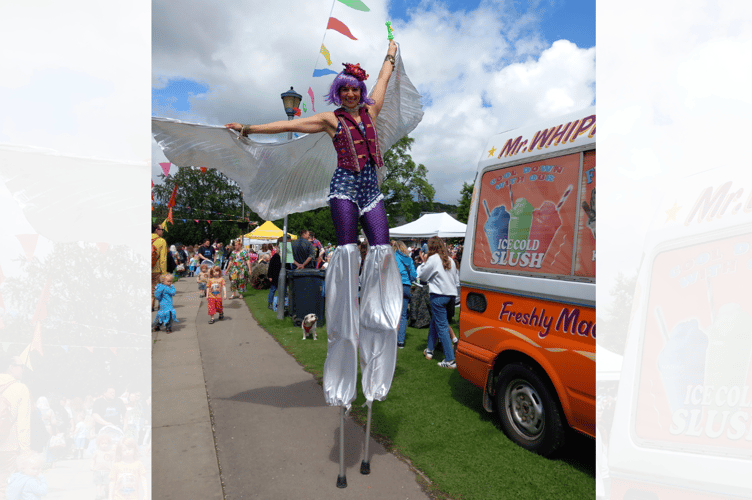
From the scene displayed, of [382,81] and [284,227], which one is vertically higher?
[382,81]

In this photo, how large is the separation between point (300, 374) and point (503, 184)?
3.23 metres

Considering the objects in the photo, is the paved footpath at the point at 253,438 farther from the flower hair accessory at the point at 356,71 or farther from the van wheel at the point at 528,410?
the flower hair accessory at the point at 356,71

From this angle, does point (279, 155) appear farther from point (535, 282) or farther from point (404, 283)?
point (404, 283)

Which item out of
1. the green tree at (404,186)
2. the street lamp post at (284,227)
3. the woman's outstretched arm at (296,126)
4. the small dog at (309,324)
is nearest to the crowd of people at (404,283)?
the street lamp post at (284,227)

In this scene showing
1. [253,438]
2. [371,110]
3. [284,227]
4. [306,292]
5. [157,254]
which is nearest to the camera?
[371,110]

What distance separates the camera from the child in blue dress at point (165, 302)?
24.1 feet

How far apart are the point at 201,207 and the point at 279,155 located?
149 ft

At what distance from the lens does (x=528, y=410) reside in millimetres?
3027

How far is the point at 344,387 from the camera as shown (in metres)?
2.71

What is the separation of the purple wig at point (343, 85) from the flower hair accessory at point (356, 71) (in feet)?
0.08

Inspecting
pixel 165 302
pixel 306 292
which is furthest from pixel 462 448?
pixel 165 302

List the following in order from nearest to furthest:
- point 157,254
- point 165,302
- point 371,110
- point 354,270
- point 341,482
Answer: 1. point 341,482
2. point 354,270
3. point 371,110
4. point 157,254
5. point 165,302

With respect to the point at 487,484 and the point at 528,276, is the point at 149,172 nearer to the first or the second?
the point at 528,276
